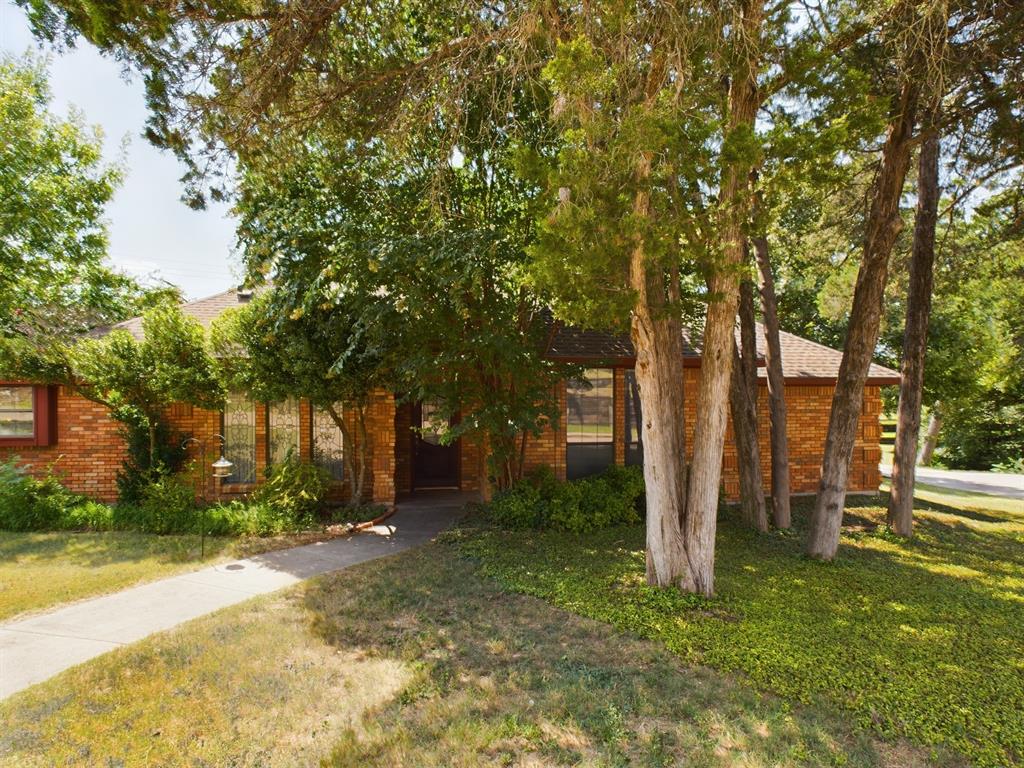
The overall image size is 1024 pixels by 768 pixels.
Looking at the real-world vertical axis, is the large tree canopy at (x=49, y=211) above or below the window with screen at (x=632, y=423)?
above

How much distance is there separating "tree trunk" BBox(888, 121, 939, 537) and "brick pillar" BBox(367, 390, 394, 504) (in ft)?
26.4

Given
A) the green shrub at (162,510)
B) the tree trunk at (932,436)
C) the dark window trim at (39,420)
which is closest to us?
the green shrub at (162,510)

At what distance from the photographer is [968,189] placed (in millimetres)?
8070

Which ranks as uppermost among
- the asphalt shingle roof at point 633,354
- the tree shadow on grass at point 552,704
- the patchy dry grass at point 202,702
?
the asphalt shingle roof at point 633,354

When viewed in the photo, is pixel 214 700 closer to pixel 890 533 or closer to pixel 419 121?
pixel 419 121

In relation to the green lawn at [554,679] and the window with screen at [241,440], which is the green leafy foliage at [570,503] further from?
the window with screen at [241,440]

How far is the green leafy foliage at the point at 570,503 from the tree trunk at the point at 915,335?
12.8 feet

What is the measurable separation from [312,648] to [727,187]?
521 cm

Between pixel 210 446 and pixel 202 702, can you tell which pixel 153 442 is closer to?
pixel 210 446

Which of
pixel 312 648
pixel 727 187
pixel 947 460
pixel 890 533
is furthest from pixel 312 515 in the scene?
pixel 947 460

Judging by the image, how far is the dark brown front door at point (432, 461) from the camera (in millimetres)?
11633

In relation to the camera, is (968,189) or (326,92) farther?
(968,189)

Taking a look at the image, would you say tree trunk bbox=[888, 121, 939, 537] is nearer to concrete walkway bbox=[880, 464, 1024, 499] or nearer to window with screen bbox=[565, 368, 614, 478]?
window with screen bbox=[565, 368, 614, 478]

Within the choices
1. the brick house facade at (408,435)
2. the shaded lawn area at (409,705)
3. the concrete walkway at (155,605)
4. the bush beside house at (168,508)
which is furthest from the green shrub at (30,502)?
the shaded lawn area at (409,705)
